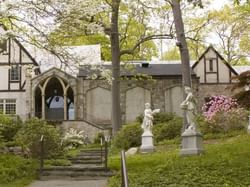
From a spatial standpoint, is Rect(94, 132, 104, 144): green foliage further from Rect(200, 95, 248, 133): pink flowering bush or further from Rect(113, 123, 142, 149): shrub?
Rect(200, 95, 248, 133): pink flowering bush

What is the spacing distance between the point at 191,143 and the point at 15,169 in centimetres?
498

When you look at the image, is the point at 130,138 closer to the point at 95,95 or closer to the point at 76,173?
the point at 76,173

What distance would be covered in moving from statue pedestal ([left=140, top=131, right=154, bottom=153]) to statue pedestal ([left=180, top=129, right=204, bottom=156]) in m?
3.55

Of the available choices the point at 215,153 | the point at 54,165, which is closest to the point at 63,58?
the point at 54,165

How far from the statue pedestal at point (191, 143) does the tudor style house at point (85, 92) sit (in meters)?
21.7

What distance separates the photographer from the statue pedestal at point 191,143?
15.5 m

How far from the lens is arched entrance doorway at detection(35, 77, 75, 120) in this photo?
38.2 m

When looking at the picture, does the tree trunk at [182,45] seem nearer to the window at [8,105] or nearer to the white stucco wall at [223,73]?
the white stucco wall at [223,73]

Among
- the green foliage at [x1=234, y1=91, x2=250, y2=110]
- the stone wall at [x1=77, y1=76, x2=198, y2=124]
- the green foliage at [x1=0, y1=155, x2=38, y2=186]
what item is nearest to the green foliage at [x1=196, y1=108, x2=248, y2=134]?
the green foliage at [x1=234, y1=91, x2=250, y2=110]

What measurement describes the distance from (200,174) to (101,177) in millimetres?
3501

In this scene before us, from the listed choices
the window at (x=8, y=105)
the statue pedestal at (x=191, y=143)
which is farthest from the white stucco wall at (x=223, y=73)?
the statue pedestal at (x=191, y=143)

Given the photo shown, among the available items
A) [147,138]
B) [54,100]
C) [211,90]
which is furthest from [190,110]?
[54,100]

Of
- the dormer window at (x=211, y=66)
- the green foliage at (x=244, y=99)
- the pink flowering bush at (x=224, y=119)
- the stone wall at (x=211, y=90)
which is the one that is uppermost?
the dormer window at (x=211, y=66)

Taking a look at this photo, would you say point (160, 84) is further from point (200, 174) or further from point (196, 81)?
point (200, 174)
